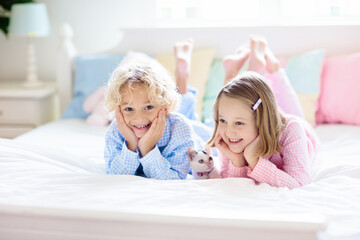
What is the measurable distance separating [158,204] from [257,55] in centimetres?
105

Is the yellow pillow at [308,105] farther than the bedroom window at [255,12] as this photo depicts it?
No

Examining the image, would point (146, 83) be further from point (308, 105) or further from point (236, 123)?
point (308, 105)

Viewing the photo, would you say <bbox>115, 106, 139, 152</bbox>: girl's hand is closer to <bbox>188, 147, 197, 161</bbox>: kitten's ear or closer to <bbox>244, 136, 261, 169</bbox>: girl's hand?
<bbox>188, 147, 197, 161</bbox>: kitten's ear

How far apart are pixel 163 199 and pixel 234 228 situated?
0.28m

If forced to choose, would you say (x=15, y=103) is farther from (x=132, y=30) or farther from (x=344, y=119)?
(x=344, y=119)

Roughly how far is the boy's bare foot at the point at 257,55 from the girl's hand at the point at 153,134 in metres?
0.63

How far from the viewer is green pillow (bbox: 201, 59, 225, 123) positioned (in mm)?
2486

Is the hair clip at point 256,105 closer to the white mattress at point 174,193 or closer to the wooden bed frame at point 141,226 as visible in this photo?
the white mattress at point 174,193

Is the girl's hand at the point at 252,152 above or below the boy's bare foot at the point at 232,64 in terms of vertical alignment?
below

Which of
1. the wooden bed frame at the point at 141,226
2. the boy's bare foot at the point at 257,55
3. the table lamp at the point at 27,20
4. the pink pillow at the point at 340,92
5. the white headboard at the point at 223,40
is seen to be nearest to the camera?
the wooden bed frame at the point at 141,226

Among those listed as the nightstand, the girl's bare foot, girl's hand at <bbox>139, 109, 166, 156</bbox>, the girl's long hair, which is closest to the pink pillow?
the girl's bare foot

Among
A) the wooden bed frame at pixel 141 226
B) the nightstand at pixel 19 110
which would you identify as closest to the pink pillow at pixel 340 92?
the wooden bed frame at pixel 141 226

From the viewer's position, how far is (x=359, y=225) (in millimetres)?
1068

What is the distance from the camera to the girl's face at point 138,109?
152 centimetres
